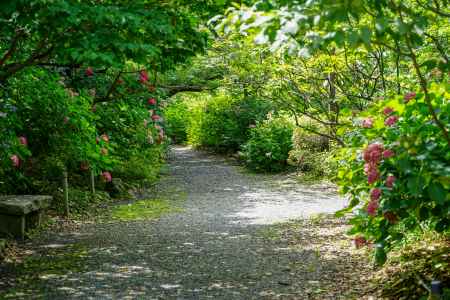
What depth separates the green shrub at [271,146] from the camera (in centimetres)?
1681

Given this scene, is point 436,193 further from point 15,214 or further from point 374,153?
point 15,214

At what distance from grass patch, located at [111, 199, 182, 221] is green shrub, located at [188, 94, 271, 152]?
7663mm

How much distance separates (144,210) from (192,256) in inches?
154

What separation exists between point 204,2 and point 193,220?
4.51 meters

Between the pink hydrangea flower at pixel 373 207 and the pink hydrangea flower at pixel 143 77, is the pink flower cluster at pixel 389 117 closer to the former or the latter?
the pink hydrangea flower at pixel 373 207

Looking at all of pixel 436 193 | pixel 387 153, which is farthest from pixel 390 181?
pixel 436 193

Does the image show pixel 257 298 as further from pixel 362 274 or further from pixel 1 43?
pixel 1 43

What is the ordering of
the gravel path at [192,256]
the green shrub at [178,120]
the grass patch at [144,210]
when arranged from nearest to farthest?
the gravel path at [192,256] < the grass patch at [144,210] < the green shrub at [178,120]

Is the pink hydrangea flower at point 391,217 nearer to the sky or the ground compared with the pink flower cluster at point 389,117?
nearer to the ground

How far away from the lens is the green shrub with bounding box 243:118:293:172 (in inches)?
662

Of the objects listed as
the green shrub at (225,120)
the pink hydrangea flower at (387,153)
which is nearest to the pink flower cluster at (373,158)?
the pink hydrangea flower at (387,153)

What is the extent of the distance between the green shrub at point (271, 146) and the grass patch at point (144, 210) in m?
5.81

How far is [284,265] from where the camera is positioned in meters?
6.12

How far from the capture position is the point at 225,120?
73.5 ft
